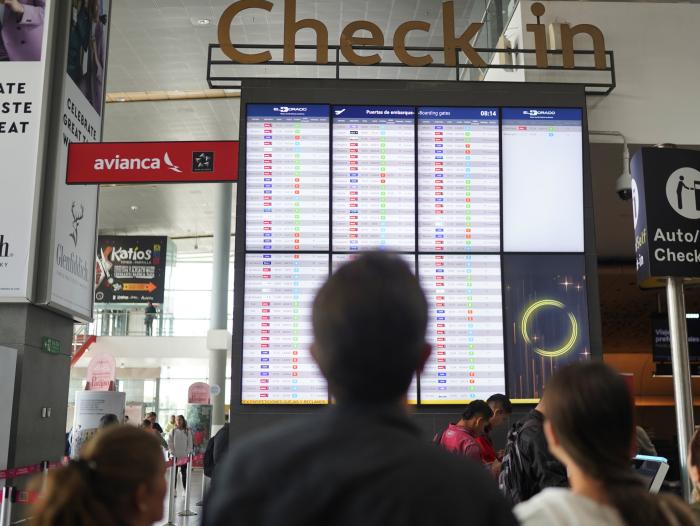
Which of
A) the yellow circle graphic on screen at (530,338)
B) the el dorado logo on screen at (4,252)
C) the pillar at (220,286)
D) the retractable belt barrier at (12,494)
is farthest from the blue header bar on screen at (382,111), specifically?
the pillar at (220,286)

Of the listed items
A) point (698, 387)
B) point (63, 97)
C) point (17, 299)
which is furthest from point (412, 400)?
point (698, 387)

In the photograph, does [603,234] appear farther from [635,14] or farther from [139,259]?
[139,259]

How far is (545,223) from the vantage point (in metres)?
6.21

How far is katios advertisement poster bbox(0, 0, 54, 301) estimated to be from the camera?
6832 millimetres

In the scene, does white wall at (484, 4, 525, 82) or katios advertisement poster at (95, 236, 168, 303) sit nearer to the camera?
white wall at (484, 4, 525, 82)

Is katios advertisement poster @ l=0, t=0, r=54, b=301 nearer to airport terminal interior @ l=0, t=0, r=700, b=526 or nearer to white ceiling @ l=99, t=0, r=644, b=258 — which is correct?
airport terminal interior @ l=0, t=0, r=700, b=526

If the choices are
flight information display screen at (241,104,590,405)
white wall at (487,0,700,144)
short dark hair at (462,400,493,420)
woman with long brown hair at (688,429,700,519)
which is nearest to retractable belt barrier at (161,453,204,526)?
flight information display screen at (241,104,590,405)

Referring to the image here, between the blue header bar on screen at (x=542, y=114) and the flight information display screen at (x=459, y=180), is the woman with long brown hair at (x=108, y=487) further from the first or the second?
the blue header bar on screen at (x=542, y=114)

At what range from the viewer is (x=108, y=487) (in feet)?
5.00

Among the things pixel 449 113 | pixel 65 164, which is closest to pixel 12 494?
pixel 65 164

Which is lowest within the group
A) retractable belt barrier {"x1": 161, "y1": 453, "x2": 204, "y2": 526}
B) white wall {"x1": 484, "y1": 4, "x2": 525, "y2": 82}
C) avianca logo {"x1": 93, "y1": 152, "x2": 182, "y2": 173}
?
retractable belt barrier {"x1": 161, "y1": 453, "x2": 204, "y2": 526}

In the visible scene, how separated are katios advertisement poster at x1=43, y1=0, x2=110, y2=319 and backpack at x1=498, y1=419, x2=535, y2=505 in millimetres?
4909

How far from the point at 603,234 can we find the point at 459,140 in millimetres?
5758

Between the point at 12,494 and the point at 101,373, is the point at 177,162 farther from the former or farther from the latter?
the point at 101,373
